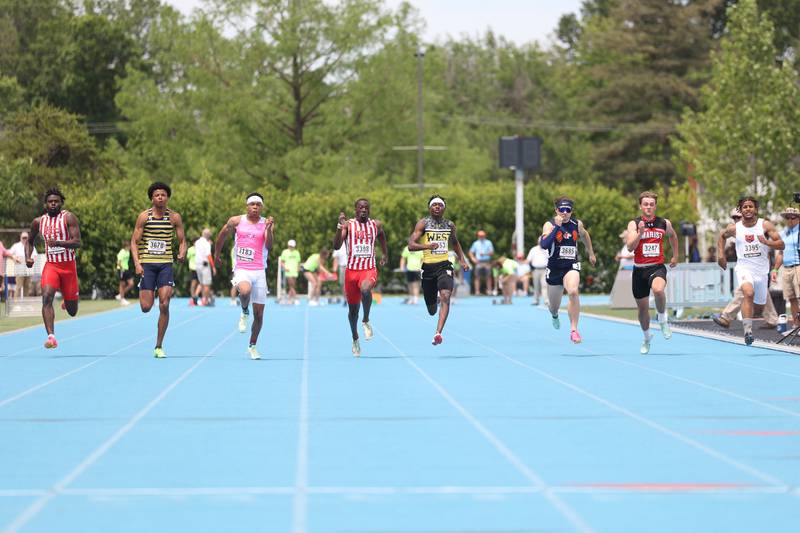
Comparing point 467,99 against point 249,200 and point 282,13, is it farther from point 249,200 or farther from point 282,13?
point 249,200

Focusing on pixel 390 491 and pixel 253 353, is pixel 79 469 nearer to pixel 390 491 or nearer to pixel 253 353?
pixel 390 491

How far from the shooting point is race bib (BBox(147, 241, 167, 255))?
17.7 metres

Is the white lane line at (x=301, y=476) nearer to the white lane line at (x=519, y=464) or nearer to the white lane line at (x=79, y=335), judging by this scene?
the white lane line at (x=519, y=464)

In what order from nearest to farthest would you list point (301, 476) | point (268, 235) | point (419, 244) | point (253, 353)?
point (301, 476), point (268, 235), point (253, 353), point (419, 244)

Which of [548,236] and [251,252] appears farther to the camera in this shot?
[548,236]

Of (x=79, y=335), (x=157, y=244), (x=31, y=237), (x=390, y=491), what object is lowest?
(x=390, y=491)

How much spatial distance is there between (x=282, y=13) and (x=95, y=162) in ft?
35.3

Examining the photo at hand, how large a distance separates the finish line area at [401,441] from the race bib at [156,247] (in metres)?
1.34

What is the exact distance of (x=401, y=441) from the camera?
9.98m

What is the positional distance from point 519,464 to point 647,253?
10095 millimetres

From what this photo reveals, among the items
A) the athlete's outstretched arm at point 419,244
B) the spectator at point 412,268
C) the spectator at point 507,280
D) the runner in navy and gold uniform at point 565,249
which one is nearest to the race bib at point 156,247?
the athlete's outstretched arm at point 419,244

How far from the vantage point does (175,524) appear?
23.0 ft

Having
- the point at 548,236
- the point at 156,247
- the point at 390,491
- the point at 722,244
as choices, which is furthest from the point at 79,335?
the point at 390,491

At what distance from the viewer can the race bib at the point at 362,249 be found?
1808cm
